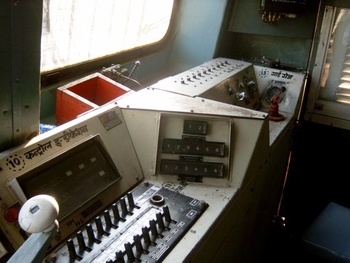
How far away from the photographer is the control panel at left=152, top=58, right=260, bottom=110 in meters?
2.36

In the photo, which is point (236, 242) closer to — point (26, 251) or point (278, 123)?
point (278, 123)

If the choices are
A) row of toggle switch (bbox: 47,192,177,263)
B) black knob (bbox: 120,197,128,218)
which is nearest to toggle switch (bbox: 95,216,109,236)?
row of toggle switch (bbox: 47,192,177,263)

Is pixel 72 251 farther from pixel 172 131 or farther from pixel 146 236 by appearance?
pixel 172 131

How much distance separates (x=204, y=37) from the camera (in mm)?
3393

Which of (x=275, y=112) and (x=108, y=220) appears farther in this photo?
(x=275, y=112)

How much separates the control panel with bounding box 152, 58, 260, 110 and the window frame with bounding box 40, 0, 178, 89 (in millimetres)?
524

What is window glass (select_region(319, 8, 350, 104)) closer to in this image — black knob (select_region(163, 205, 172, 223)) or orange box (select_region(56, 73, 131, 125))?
orange box (select_region(56, 73, 131, 125))

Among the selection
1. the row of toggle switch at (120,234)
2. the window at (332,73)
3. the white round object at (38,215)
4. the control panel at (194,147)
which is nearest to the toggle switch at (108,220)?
the row of toggle switch at (120,234)

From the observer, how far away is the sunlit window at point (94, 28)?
232 cm

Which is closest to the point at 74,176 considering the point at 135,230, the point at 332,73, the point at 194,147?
the point at 135,230

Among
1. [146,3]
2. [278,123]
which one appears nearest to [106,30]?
[146,3]

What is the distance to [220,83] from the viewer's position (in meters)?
2.57

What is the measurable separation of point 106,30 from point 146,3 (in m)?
0.52

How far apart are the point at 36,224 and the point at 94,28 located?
6.13 ft
